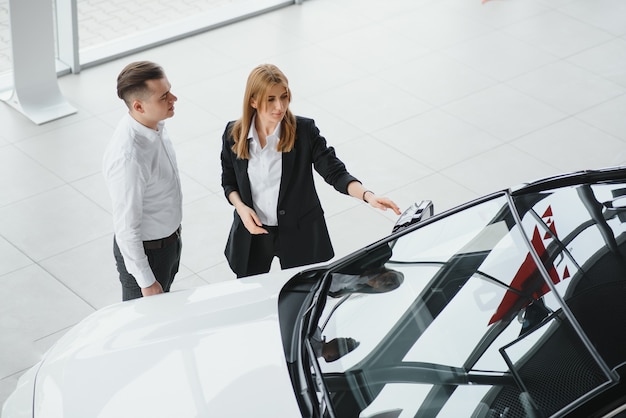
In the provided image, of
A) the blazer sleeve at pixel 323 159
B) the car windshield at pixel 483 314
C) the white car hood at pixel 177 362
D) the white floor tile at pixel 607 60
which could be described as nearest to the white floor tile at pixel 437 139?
the white floor tile at pixel 607 60

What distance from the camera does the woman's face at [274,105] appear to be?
12.1 feet

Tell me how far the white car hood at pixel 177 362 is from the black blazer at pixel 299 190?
0.74 m

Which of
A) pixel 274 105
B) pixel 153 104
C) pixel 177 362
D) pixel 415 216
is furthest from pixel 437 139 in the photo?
pixel 177 362

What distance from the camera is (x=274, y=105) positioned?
3.69 meters

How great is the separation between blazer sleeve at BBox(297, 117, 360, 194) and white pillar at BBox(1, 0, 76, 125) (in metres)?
3.14

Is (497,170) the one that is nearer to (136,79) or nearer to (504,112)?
(504,112)

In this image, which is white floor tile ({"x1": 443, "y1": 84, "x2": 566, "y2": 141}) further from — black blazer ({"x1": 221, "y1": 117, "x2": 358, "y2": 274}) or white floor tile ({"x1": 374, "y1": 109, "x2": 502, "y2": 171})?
black blazer ({"x1": 221, "y1": 117, "x2": 358, "y2": 274})

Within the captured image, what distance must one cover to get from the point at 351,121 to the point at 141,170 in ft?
10.6

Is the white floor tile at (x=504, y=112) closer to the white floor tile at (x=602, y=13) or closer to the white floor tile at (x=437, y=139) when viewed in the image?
the white floor tile at (x=437, y=139)

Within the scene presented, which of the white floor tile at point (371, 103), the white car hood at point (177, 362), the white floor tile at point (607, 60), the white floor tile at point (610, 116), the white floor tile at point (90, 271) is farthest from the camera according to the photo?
the white floor tile at point (607, 60)

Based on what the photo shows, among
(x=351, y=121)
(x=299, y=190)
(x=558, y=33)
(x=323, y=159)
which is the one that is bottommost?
(x=351, y=121)

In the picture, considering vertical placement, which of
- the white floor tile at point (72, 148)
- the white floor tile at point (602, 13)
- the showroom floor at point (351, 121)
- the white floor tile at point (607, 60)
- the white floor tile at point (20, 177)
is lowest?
the white floor tile at point (20, 177)

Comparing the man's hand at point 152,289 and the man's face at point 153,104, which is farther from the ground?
the man's face at point 153,104

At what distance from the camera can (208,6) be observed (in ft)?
26.5
